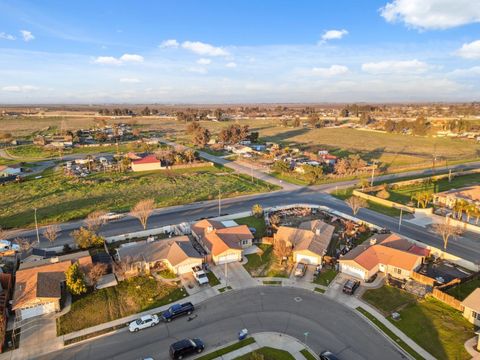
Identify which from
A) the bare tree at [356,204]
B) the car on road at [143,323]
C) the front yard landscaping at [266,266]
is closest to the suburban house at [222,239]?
the front yard landscaping at [266,266]

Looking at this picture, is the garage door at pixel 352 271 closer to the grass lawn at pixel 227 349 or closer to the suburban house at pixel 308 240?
the suburban house at pixel 308 240

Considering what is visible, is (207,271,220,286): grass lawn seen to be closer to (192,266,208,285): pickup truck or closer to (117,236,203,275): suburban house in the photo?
(192,266,208,285): pickup truck

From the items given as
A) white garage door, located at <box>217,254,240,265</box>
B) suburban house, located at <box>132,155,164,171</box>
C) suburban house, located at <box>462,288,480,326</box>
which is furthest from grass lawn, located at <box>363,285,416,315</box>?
suburban house, located at <box>132,155,164,171</box>

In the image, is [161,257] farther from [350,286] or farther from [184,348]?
[350,286]

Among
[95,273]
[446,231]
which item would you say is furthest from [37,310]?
[446,231]

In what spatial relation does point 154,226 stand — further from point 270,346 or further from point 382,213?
point 382,213

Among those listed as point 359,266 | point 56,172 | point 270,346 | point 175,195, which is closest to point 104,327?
point 270,346

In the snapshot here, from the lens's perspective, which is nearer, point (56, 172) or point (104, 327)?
point (104, 327)
